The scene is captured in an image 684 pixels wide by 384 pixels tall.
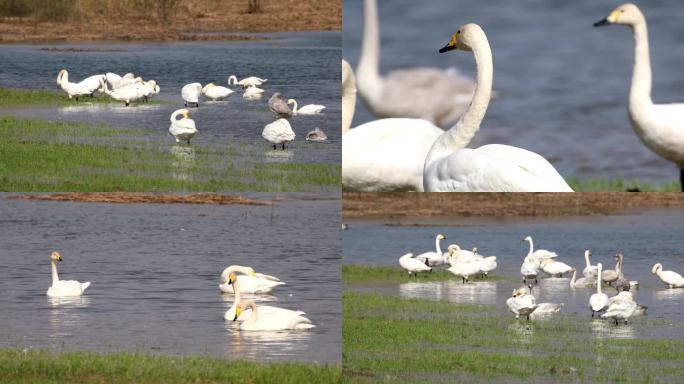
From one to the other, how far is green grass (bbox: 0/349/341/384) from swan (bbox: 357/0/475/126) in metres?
2.67

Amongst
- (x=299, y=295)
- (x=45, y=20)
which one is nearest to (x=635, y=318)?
(x=299, y=295)

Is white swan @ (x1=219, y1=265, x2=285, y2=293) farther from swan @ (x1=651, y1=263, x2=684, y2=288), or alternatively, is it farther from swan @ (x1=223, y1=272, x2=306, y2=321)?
swan @ (x1=651, y1=263, x2=684, y2=288)

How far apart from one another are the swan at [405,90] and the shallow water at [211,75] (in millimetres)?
2422

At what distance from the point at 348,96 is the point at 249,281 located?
529cm

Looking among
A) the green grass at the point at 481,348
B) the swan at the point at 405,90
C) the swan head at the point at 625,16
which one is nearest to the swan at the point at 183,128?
the green grass at the point at 481,348

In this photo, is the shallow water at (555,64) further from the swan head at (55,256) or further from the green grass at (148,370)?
the swan head at (55,256)

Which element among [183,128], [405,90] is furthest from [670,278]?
[405,90]

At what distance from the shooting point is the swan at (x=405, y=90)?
7.00 meters

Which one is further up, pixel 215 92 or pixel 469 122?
pixel 215 92

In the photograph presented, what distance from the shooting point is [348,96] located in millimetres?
8398

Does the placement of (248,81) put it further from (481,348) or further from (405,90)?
(405,90)

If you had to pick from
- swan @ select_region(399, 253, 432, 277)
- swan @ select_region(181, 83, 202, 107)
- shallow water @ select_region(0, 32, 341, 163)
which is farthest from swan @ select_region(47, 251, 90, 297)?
swan @ select_region(181, 83, 202, 107)

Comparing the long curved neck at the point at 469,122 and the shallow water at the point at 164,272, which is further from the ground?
the long curved neck at the point at 469,122

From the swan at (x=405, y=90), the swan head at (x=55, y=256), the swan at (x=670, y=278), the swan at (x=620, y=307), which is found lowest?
the swan at (x=620, y=307)
